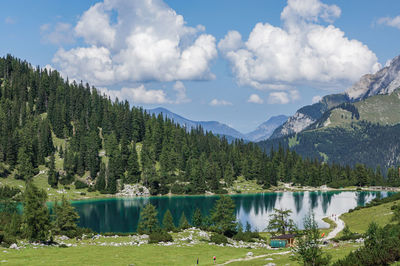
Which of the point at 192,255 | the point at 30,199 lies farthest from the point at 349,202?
the point at 30,199

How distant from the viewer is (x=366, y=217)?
11150 cm

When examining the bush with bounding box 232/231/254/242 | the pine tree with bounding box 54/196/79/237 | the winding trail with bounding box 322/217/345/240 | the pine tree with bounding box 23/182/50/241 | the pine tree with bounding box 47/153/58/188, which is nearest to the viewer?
the pine tree with bounding box 23/182/50/241

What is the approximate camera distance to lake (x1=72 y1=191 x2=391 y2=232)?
411 feet

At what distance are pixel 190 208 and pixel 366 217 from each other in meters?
74.4

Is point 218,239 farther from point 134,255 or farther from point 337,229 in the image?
point 337,229

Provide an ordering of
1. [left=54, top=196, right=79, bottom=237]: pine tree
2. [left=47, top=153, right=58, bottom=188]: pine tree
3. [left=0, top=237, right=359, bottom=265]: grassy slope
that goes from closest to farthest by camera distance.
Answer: [left=0, top=237, right=359, bottom=265]: grassy slope, [left=54, top=196, right=79, bottom=237]: pine tree, [left=47, top=153, right=58, bottom=188]: pine tree

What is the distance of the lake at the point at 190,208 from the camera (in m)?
125

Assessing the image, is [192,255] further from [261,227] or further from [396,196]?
[396,196]

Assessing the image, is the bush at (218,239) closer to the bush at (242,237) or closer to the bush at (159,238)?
the bush at (242,237)

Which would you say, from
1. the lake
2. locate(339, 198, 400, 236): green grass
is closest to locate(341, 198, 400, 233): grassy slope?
locate(339, 198, 400, 236): green grass

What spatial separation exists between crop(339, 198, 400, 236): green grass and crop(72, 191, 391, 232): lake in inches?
354

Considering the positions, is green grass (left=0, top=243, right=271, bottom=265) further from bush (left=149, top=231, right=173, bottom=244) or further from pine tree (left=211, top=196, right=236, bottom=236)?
pine tree (left=211, top=196, right=236, bottom=236)

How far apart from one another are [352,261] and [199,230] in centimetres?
5051

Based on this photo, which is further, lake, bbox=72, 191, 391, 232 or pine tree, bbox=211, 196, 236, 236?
lake, bbox=72, 191, 391, 232
